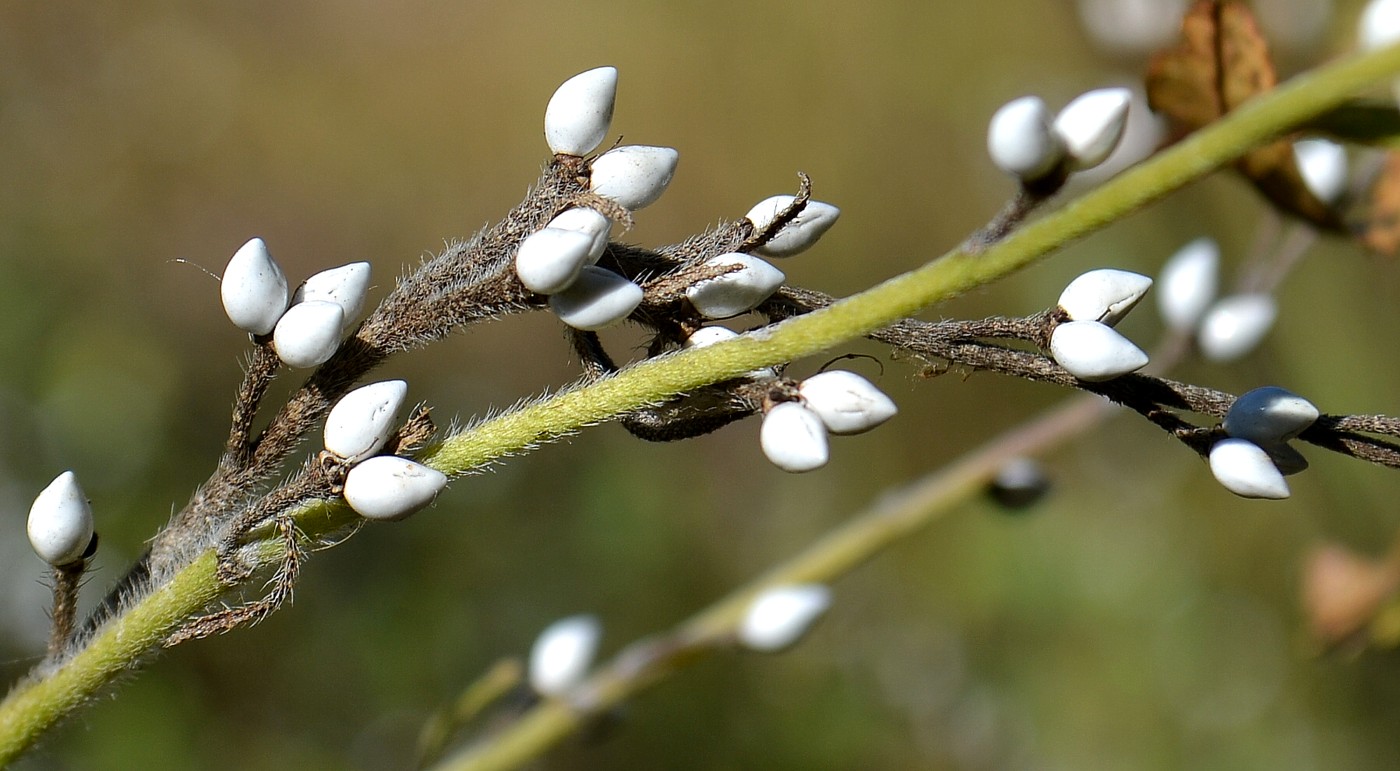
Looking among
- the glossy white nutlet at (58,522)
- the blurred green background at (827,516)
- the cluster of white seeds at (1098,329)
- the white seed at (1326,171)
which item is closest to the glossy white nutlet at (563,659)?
the blurred green background at (827,516)

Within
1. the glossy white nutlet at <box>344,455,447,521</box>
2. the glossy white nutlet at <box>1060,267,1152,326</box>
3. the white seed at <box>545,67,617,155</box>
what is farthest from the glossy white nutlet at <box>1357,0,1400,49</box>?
the glossy white nutlet at <box>344,455,447,521</box>

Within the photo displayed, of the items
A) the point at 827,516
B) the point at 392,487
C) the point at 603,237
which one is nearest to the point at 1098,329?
the point at 603,237

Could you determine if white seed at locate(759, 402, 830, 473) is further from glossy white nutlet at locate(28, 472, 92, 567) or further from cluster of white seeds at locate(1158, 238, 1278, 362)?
cluster of white seeds at locate(1158, 238, 1278, 362)

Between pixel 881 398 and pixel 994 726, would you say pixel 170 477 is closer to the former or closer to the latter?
pixel 994 726

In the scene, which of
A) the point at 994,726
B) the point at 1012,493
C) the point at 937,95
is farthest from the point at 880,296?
the point at 937,95

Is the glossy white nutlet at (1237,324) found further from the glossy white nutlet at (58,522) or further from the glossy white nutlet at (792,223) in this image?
the glossy white nutlet at (58,522)

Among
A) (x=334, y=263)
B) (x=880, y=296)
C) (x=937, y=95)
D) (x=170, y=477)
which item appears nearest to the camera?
(x=880, y=296)

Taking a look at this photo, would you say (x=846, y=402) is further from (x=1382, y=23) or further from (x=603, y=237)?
(x=1382, y=23)
